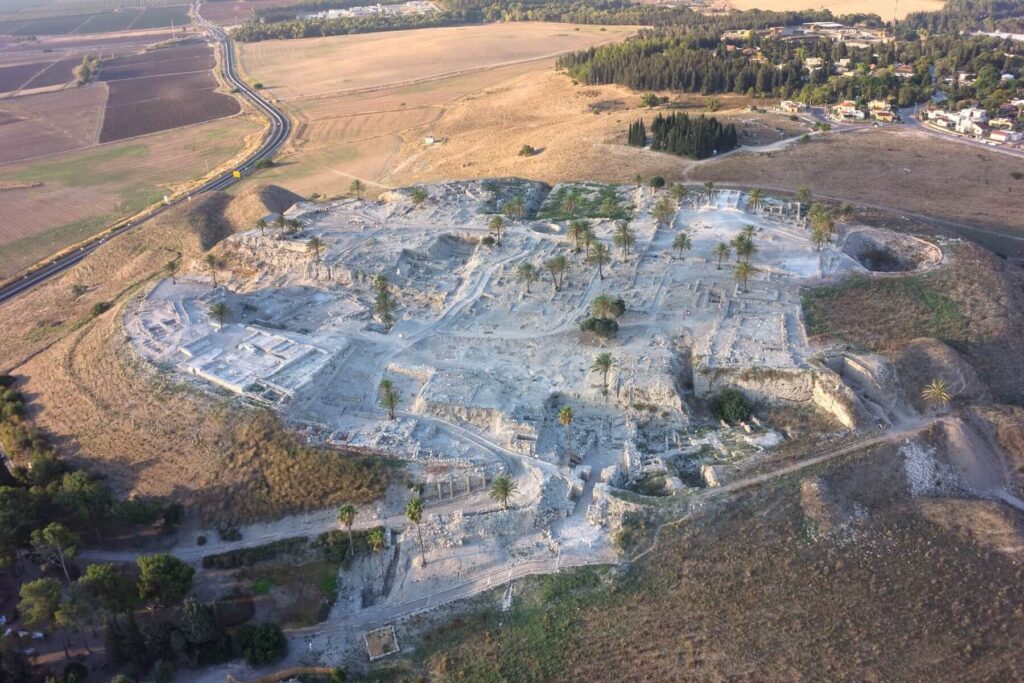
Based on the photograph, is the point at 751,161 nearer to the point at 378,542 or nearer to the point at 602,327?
the point at 602,327

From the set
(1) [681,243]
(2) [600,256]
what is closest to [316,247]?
(2) [600,256]

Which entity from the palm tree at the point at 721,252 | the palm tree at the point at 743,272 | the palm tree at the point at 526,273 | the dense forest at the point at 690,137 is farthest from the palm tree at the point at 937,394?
the dense forest at the point at 690,137

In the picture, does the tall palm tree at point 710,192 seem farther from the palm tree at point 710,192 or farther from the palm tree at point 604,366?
the palm tree at point 604,366

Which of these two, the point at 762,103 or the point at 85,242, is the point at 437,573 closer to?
the point at 85,242

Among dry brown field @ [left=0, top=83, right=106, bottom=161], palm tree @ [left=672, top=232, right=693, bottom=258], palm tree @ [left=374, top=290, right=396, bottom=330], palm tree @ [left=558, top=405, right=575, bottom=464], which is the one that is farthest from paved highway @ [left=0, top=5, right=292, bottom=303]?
palm tree @ [left=672, top=232, right=693, bottom=258]

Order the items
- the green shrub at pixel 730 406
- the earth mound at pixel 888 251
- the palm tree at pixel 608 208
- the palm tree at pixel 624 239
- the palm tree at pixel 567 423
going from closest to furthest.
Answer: the palm tree at pixel 567 423 < the green shrub at pixel 730 406 < the palm tree at pixel 624 239 < the earth mound at pixel 888 251 < the palm tree at pixel 608 208

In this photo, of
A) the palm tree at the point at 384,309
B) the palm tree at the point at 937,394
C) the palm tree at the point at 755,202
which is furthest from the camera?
the palm tree at the point at 755,202

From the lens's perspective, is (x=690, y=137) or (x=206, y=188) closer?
(x=690, y=137)

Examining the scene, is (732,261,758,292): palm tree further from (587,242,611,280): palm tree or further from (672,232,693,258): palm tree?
(587,242,611,280): palm tree
